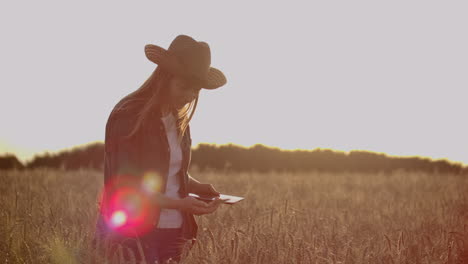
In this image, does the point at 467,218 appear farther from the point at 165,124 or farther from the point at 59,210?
the point at 59,210

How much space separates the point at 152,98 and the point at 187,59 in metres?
0.32

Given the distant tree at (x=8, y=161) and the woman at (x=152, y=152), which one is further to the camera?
the distant tree at (x=8, y=161)

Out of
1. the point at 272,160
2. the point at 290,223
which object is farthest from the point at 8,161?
the point at 290,223

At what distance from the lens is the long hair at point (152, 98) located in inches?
144

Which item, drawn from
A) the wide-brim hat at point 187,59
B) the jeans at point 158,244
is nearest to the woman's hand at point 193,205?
the jeans at point 158,244

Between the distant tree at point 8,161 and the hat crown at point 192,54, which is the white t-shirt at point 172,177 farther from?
the distant tree at point 8,161

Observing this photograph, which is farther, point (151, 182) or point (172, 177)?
point (172, 177)

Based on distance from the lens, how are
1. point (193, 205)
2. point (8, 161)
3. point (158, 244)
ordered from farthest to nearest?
point (8, 161)
point (158, 244)
point (193, 205)

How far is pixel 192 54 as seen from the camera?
3.78m

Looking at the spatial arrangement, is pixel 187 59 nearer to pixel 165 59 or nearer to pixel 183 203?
pixel 165 59

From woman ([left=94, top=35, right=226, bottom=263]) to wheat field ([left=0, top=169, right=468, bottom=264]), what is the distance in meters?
0.23

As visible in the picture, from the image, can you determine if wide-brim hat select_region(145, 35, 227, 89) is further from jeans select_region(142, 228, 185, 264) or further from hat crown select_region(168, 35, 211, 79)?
jeans select_region(142, 228, 185, 264)

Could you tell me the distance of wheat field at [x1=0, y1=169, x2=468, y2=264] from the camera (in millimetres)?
3549

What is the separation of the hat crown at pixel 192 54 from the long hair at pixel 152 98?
134mm
